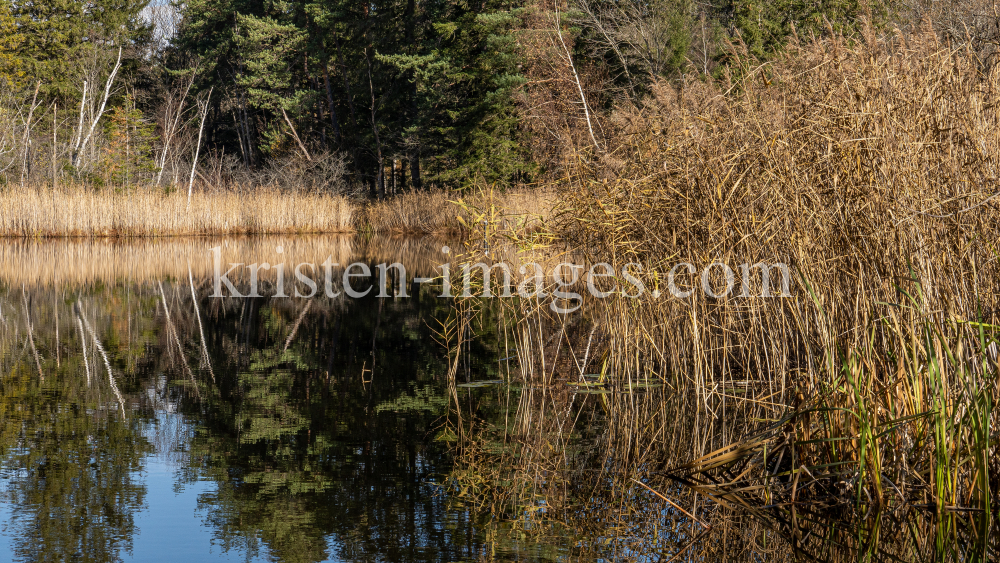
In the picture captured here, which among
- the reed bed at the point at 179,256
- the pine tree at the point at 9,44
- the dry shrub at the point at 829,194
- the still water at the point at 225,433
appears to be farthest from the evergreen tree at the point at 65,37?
the dry shrub at the point at 829,194

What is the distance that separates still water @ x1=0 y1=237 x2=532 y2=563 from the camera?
13.1 feet

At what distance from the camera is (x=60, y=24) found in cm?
3497

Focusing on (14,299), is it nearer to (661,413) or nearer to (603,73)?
(661,413)

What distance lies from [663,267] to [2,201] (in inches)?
861

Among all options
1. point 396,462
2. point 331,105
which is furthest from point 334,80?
point 396,462

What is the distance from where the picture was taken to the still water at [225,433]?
400cm

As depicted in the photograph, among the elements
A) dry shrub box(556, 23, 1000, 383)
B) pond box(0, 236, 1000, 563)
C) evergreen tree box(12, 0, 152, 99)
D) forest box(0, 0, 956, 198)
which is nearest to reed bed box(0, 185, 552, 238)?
forest box(0, 0, 956, 198)

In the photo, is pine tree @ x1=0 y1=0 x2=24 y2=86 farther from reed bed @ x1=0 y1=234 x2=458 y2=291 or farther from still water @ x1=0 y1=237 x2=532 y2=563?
still water @ x1=0 y1=237 x2=532 y2=563

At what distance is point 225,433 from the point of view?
19.1 feet

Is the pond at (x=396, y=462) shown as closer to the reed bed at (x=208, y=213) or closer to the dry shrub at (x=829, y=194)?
the dry shrub at (x=829, y=194)

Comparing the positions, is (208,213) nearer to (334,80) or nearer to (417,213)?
(417,213)

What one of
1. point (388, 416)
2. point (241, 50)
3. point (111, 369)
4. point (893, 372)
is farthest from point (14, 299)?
point (241, 50)

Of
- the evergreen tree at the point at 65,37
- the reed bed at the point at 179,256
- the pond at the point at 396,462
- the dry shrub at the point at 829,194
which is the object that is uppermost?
the evergreen tree at the point at 65,37

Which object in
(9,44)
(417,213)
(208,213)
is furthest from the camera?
(9,44)
